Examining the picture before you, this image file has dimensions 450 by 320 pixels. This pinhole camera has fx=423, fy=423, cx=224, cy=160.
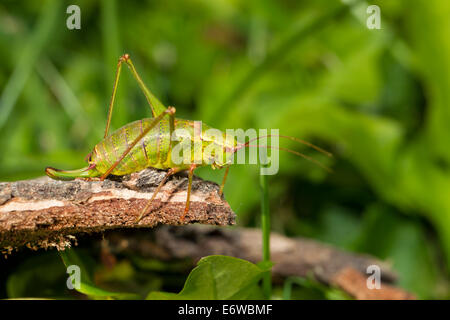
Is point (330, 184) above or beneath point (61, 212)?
above

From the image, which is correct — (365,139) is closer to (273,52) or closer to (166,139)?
(273,52)

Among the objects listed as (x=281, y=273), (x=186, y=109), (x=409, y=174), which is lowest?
(x=281, y=273)

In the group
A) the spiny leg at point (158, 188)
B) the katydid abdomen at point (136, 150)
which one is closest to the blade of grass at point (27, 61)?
the katydid abdomen at point (136, 150)

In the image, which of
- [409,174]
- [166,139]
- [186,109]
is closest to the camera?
[166,139]

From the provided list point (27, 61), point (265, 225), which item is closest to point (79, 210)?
point (265, 225)

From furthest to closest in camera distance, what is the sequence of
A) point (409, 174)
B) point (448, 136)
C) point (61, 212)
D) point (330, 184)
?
point (330, 184) < point (409, 174) < point (448, 136) < point (61, 212)

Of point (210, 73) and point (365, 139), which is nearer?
point (365, 139)

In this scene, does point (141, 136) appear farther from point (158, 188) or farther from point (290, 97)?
point (290, 97)

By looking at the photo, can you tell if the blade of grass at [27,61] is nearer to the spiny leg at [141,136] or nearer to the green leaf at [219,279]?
the spiny leg at [141,136]

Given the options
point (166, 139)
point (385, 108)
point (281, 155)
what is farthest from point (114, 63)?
point (385, 108)
